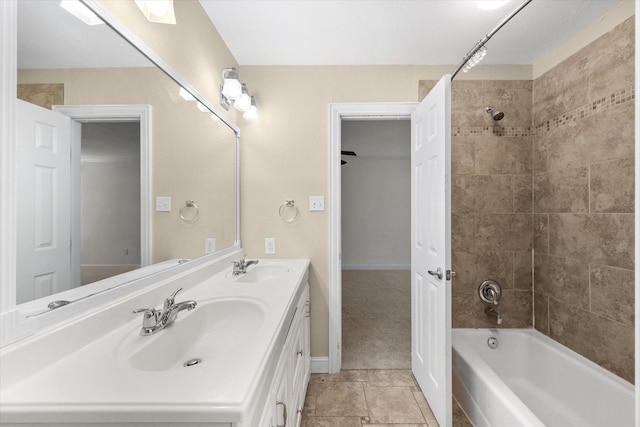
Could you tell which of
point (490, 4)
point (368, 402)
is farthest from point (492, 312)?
point (490, 4)

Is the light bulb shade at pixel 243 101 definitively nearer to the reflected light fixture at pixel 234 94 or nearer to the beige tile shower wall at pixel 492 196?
the reflected light fixture at pixel 234 94

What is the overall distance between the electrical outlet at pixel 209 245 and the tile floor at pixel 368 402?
3.86 ft

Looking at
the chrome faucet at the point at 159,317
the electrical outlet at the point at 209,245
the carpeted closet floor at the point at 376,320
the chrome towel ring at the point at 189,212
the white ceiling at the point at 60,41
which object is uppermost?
the white ceiling at the point at 60,41

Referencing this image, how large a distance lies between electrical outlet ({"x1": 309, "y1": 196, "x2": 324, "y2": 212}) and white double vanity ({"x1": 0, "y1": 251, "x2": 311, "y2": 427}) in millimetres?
997

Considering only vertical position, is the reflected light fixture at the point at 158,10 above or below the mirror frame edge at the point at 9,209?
above

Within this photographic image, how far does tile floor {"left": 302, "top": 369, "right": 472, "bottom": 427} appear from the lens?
1.64 m

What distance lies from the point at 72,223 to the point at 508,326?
8.97 ft

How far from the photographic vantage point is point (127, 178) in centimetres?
104

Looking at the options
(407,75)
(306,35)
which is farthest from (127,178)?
(407,75)

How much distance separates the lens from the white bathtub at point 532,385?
141 cm

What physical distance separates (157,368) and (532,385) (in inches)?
93.9

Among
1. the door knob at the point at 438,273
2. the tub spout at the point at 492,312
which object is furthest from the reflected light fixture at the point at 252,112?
the tub spout at the point at 492,312

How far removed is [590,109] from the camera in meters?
1.67

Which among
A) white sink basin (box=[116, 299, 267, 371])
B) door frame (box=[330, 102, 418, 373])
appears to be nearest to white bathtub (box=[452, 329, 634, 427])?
door frame (box=[330, 102, 418, 373])
